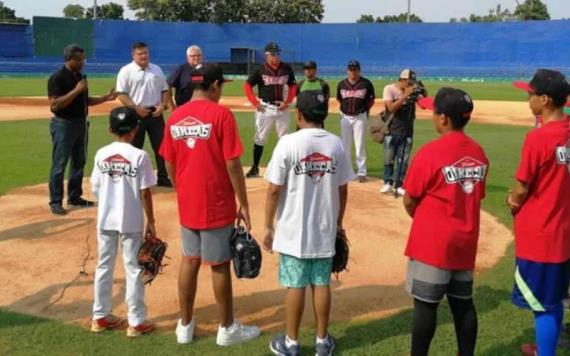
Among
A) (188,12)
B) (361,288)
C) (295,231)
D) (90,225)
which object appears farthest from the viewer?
(188,12)

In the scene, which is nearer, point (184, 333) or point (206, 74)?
point (206, 74)

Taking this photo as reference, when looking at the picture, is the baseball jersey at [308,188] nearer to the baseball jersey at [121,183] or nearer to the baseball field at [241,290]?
the baseball field at [241,290]

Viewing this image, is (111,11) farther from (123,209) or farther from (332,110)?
(123,209)

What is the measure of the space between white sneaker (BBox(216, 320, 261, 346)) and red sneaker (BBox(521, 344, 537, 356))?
1.97 meters

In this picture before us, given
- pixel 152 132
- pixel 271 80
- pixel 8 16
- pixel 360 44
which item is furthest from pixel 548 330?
pixel 8 16

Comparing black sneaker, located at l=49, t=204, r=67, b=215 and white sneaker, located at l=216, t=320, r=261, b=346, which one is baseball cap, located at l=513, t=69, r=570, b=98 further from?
black sneaker, located at l=49, t=204, r=67, b=215

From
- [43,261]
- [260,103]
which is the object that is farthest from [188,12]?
[43,261]

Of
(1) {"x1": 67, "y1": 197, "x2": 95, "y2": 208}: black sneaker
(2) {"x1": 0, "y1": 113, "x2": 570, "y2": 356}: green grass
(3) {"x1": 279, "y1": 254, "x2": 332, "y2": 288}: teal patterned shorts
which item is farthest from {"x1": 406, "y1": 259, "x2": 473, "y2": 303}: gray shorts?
(1) {"x1": 67, "y1": 197, "x2": 95, "y2": 208}: black sneaker

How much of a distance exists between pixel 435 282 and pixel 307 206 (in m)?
0.97

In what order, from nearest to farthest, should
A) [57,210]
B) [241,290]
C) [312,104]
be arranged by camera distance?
[312,104], [241,290], [57,210]

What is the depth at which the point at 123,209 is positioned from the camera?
14.5 feet

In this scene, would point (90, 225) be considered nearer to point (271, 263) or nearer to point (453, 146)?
point (271, 263)

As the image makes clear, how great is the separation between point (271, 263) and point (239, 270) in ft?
6.59

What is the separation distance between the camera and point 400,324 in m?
4.73
